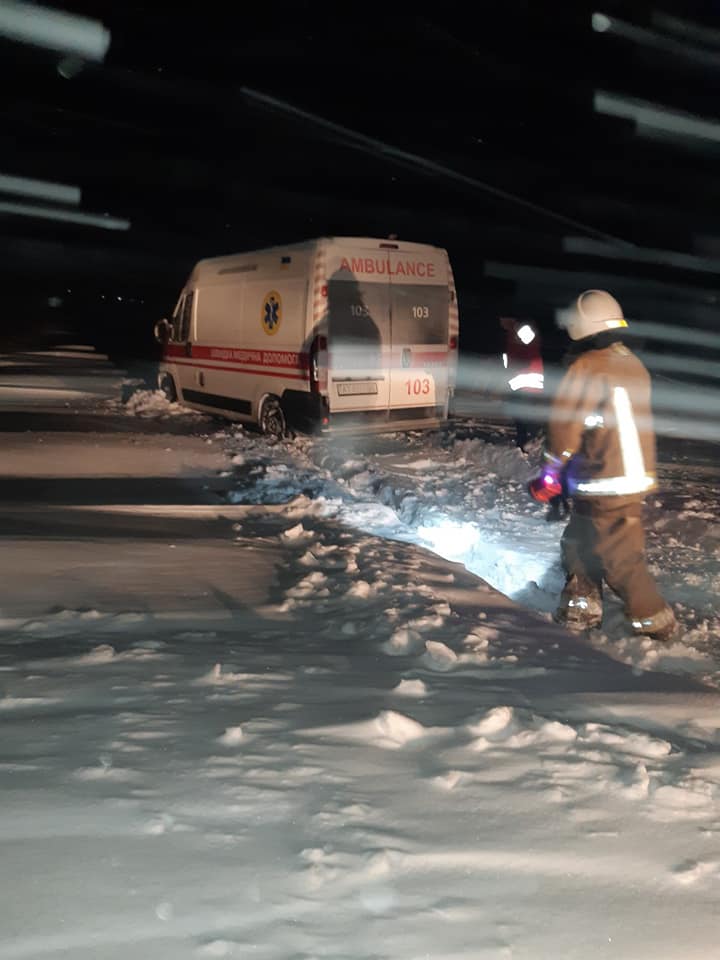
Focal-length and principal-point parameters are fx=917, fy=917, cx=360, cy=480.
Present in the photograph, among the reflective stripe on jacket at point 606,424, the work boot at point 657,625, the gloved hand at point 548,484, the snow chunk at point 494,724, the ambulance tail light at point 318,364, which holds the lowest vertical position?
the work boot at point 657,625

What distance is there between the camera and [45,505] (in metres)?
7.45

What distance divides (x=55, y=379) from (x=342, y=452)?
10.4m

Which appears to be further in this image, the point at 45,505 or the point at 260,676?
the point at 45,505

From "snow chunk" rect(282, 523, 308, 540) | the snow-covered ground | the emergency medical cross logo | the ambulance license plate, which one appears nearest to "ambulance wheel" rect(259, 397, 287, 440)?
the emergency medical cross logo

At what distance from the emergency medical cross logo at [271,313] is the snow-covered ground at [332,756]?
4.84 meters

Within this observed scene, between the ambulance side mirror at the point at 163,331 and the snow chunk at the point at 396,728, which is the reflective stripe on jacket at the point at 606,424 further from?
the ambulance side mirror at the point at 163,331

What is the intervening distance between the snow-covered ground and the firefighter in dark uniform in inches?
15.9

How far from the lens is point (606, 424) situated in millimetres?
4973

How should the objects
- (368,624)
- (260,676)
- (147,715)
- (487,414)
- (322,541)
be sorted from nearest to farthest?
(147,715), (260,676), (368,624), (322,541), (487,414)

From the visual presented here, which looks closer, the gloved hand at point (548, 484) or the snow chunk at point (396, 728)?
the snow chunk at point (396, 728)

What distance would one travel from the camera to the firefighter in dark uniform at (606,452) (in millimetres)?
4926

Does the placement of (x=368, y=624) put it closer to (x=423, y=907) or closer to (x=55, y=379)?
(x=423, y=907)

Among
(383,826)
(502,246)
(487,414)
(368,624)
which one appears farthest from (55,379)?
(502,246)

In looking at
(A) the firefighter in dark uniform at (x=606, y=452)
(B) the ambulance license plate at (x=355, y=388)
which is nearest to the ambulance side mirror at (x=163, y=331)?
(B) the ambulance license plate at (x=355, y=388)
